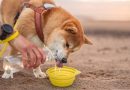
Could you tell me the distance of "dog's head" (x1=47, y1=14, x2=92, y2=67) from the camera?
3578 mm

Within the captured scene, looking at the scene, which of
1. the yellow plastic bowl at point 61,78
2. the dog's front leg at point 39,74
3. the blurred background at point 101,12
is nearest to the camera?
the yellow plastic bowl at point 61,78

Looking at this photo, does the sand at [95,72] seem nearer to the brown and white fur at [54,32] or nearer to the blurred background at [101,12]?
the brown and white fur at [54,32]

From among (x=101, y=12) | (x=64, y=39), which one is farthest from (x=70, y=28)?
(x=101, y=12)

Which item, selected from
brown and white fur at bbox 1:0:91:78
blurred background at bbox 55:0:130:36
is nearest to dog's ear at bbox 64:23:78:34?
brown and white fur at bbox 1:0:91:78

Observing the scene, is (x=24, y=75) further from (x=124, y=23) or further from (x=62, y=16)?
(x=124, y=23)

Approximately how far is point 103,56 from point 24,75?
6.02 feet

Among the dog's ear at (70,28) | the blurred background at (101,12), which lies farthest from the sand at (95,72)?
the blurred background at (101,12)

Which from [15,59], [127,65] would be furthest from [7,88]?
[127,65]

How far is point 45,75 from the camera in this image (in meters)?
3.72

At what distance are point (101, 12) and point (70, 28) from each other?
→ 3.89 meters

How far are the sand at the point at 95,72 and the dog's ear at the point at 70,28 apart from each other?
1.68ft

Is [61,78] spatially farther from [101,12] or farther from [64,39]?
[101,12]

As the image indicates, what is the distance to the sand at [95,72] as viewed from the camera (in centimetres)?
338

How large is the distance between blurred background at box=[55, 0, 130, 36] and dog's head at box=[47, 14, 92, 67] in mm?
3545
